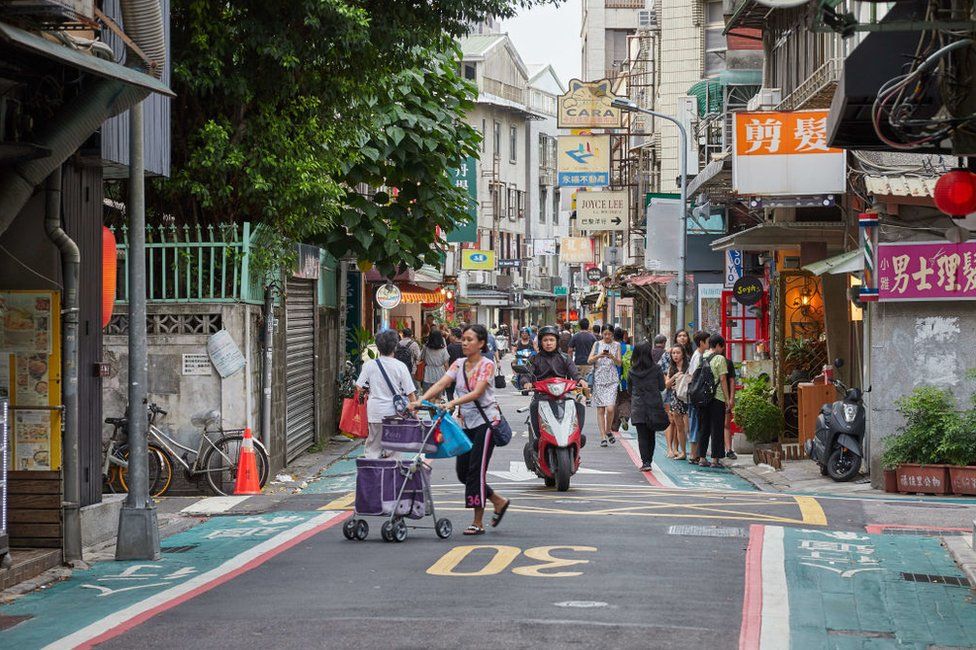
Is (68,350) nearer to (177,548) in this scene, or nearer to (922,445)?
(177,548)

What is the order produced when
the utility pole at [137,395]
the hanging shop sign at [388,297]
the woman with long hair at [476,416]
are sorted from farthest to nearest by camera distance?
the hanging shop sign at [388,297], the woman with long hair at [476,416], the utility pole at [137,395]

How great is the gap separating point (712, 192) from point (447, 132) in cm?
618

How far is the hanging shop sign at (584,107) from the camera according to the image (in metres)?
48.1

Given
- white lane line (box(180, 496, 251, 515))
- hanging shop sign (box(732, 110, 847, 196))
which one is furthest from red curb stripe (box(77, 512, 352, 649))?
hanging shop sign (box(732, 110, 847, 196))

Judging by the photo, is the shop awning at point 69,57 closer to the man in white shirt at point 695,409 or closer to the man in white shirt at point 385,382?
the man in white shirt at point 385,382

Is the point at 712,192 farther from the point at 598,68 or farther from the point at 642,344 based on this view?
the point at 598,68

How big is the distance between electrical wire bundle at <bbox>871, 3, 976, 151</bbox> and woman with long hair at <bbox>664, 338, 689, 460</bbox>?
11.9 m

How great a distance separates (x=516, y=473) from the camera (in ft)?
64.1

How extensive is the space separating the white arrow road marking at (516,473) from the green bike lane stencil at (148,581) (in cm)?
430

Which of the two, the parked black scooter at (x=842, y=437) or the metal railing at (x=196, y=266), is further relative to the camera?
the metal railing at (x=196, y=266)

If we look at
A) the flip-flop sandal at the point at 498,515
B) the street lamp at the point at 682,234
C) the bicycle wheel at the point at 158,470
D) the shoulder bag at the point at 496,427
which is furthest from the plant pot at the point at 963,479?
the street lamp at the point at 682,234

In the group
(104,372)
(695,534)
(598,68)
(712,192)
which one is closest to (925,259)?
(695,534)

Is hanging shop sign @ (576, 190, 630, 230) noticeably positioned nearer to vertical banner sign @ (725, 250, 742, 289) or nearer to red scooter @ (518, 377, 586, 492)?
vertical banner sign @ (725, 250, 742, 289)

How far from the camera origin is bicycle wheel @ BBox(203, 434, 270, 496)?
17578 millimetres
